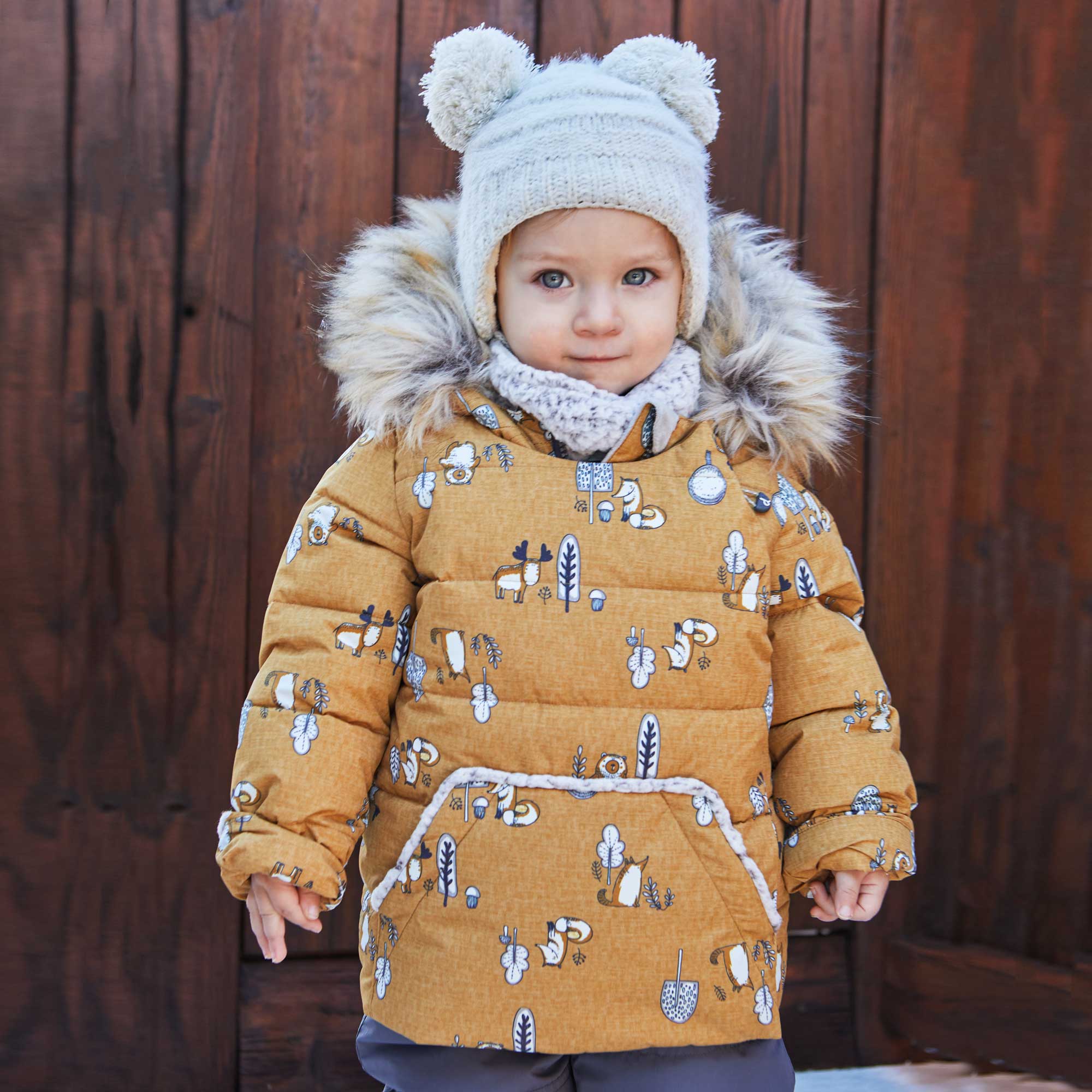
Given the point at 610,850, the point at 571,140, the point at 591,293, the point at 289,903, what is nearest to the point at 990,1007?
the point at 610,850

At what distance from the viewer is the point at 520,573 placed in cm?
139

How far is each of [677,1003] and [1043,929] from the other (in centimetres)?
108

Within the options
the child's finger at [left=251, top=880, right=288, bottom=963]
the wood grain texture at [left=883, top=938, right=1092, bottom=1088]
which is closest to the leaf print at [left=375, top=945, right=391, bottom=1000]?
the child's finger at [left=251, top=880, right=288, bottom=963]

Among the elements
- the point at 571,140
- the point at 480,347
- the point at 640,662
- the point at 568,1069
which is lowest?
the point at 568,1069

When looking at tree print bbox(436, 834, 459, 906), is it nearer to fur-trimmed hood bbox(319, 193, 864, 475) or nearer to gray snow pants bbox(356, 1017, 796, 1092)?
gray snow pants bbox(356, 1017, 796, 1092)

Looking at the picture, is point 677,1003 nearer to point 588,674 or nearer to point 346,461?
point 588,674

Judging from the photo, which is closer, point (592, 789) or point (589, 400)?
point (592, 789)

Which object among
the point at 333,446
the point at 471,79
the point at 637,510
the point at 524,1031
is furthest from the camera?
the point at 333,446

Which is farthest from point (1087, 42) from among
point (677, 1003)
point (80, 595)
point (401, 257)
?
point (80, 595)

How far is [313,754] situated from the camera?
1361 millimetres

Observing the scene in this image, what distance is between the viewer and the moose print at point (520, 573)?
4.53ft

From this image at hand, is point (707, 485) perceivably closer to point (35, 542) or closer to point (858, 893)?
point (858, 893)

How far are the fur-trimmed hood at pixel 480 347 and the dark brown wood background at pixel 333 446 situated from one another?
18.5 inches

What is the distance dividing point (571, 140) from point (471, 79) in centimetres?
19
